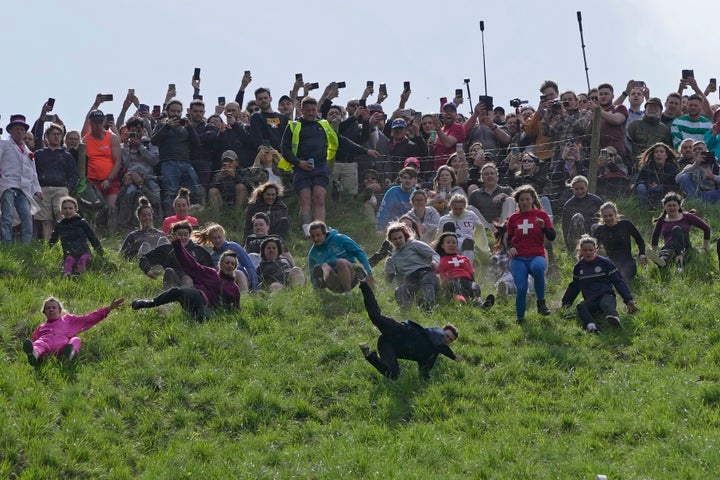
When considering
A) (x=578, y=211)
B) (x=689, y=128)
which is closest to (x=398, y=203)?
(x=578, y=211)

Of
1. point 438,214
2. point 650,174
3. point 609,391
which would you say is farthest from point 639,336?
point 650,174

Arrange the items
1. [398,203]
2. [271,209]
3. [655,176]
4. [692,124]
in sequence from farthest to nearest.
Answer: [692,124]
[655,176]
[398,203]
[271,209]

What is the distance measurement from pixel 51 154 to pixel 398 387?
8207 millimetres

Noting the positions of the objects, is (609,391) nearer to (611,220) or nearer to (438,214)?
(611,220)

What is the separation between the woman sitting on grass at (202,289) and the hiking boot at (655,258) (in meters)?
5.37

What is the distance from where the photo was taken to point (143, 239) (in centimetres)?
1788

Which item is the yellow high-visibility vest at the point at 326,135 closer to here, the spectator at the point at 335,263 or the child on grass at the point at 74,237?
the spectator at the point at 335,263

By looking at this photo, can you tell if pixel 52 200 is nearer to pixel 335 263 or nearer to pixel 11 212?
pixel 11 212

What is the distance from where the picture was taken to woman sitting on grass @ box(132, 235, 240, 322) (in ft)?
49.0

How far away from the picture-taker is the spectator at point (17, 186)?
18.1m

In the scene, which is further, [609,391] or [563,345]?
[563,345]

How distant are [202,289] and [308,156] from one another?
504 cm

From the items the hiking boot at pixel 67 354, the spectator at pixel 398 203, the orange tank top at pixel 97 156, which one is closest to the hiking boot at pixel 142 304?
the hiking boot at pixel 67 354

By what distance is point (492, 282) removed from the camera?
17.1 m
